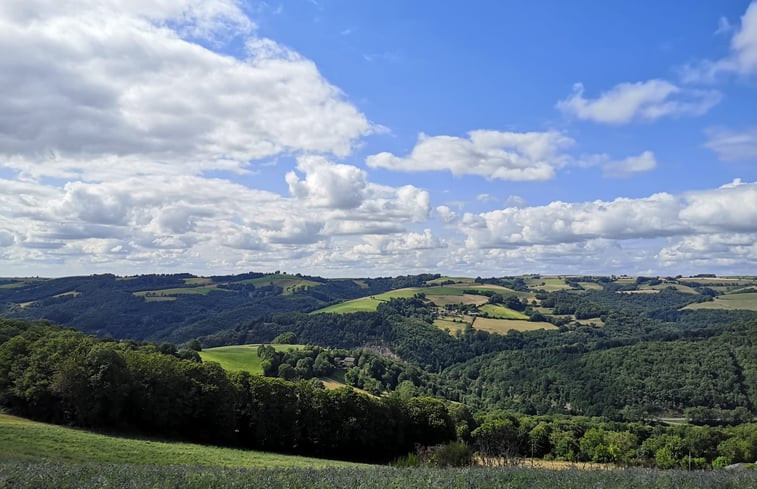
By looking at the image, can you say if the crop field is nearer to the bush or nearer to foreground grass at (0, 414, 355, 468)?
foreground grass at (0, 414, 355, 468)

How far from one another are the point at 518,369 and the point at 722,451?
11577cm

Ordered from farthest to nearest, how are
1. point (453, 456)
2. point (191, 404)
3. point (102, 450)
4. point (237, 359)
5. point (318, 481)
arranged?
1. point (237, 359)
2. point (191, 404)
3. point (453, 456)
4. point (102, 450)
5. point (318, 481)

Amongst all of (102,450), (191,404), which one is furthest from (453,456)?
(191,404)

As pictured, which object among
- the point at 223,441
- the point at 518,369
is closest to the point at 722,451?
the point at 223,441

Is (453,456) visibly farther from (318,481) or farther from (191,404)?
(191,404)

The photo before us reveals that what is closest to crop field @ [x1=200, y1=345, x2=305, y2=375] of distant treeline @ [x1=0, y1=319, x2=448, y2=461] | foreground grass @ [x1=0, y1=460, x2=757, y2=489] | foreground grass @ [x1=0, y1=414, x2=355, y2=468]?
distant treeline @ [x1=0, y1=319, x2=448, y2=461]

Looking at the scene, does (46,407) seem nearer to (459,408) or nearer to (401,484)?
(401,484)

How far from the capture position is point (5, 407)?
54.3 m

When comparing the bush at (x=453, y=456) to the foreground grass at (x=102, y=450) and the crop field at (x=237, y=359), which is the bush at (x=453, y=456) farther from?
the crop field at (x=237, y=359)

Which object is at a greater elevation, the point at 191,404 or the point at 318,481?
the point at 318,481

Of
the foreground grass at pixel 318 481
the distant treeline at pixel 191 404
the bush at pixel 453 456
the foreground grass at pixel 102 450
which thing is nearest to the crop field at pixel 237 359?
the distant treeline at pixel 191 404

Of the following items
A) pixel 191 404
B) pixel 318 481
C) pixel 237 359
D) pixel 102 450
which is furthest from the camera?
pixel 237 359

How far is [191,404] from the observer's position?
5728cm

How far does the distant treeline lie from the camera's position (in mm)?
53125
